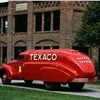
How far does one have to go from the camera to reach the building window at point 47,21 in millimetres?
32125

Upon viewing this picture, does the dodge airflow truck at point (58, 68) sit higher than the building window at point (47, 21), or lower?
lower

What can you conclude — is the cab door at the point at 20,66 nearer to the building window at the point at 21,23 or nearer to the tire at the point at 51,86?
the tire at the point at 51,86

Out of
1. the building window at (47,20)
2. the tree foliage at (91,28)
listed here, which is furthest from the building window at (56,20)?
the tree foliage at (91,28)

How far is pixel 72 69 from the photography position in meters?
18.0

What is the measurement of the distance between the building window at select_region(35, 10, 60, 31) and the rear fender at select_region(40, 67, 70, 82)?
13664 mm

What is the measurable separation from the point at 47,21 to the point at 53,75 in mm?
15264

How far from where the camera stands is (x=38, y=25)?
3409 cm

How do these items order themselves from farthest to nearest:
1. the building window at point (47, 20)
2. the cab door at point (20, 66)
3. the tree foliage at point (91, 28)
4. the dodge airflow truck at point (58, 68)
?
the building window at point (47, 20) → the tree foliage at point (91, 28) → the cab door at point (20, 66) → the dodge airflow truck at point (58, 68)

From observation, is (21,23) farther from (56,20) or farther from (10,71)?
(10,71)

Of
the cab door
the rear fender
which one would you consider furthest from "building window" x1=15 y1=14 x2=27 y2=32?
the rear fender

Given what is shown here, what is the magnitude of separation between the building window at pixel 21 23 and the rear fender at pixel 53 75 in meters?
17.1

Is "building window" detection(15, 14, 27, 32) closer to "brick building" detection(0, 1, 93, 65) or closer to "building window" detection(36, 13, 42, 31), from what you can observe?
"brick building" detection(0, 1, 93, 65)

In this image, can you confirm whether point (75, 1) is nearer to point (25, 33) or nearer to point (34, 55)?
point (25, 33)

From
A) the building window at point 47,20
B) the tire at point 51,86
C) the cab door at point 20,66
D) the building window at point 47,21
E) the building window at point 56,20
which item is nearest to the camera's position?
the tire at point 51,86
